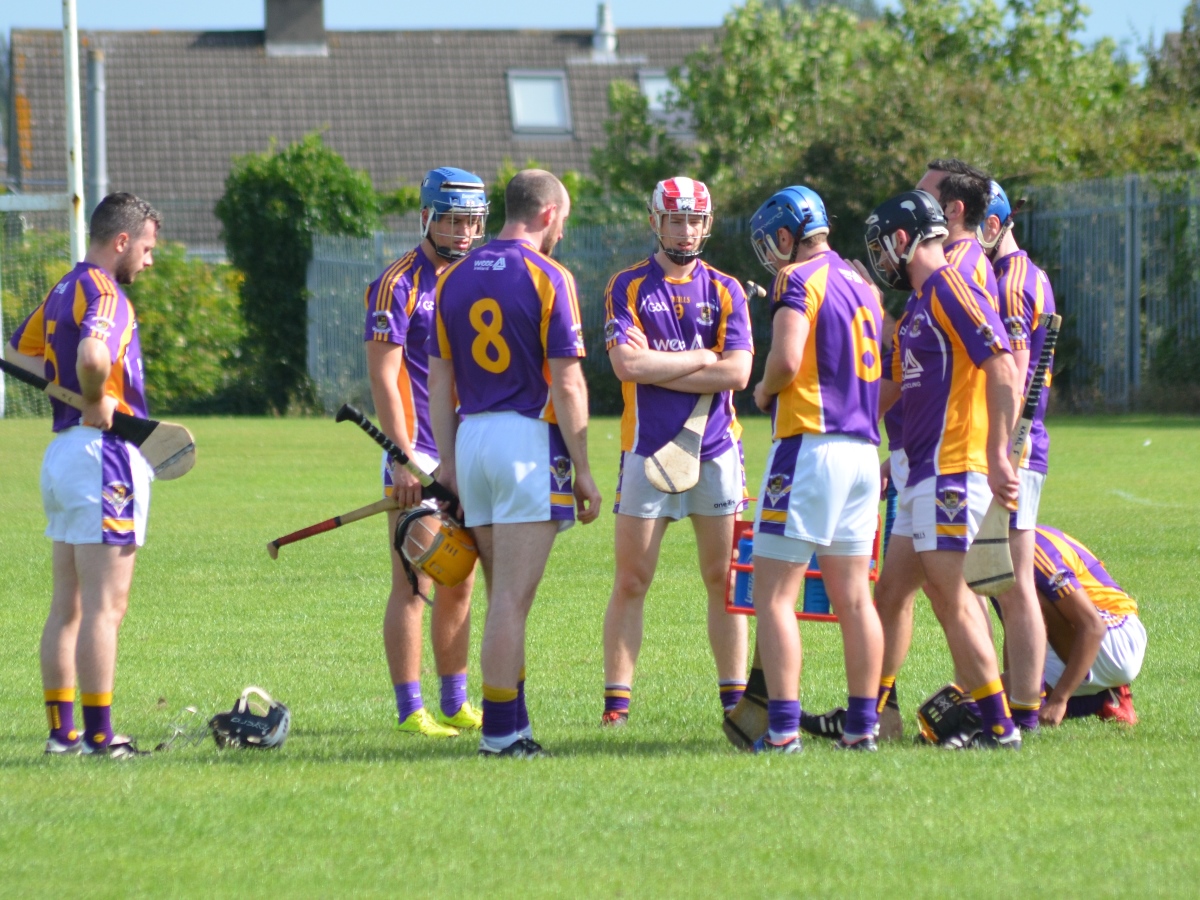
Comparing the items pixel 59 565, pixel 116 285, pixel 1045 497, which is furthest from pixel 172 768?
pixel 1045 497

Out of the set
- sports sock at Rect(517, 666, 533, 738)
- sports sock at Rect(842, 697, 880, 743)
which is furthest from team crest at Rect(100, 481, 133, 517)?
sports sock at Rect(842, 697, 880, 743)

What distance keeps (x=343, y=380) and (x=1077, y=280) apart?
12.9 m

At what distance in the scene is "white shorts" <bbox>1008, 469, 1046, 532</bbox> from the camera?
634 cm

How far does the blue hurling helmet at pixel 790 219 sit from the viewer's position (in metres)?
6.04

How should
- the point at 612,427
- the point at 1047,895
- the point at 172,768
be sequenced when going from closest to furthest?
the point at 1047,895
the point at 172,768
the point at 612,427

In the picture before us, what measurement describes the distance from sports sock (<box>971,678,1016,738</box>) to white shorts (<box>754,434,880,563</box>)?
0.65 meters

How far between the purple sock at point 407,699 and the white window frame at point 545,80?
38.0 meters

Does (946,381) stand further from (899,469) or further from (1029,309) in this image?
(1029,309)

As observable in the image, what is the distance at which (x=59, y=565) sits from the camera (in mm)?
6039

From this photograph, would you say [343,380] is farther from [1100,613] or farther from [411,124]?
[1100,613]

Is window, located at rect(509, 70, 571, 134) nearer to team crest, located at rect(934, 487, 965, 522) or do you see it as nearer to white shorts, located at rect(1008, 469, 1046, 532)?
white shorts, located at rect(1008, 469, 1046, 532)

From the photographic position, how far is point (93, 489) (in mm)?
5891

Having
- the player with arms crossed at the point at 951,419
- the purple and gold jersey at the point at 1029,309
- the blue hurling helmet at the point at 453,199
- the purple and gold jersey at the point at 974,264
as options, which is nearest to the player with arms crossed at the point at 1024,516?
the purple and gold jersey at the point at 1029,309

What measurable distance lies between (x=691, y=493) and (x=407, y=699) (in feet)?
4.73
